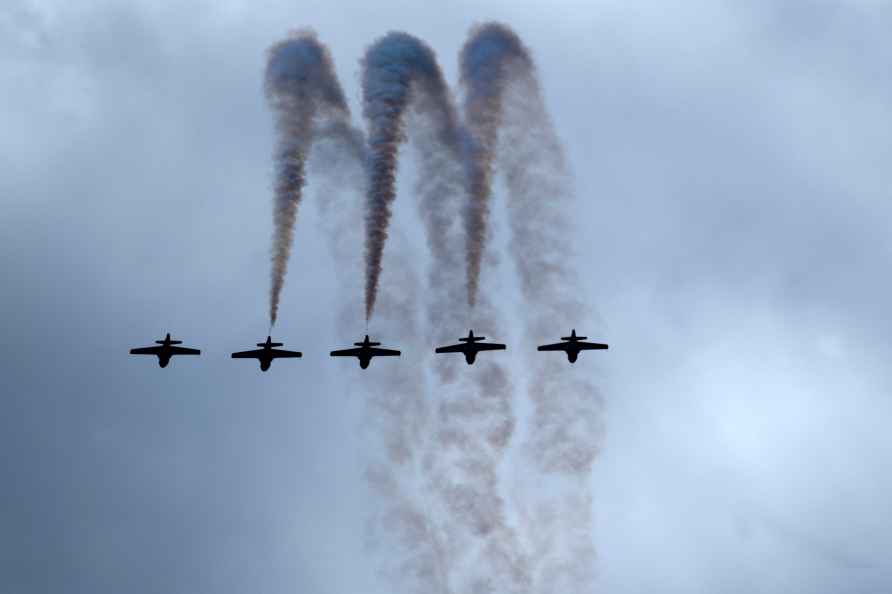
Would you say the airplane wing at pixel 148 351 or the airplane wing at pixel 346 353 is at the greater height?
the airplane wing at pixel 148 351

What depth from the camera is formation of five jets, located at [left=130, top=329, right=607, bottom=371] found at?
300 feet

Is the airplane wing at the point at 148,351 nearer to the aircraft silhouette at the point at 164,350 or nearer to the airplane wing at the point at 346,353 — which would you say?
the aircraft silhouette at the point at 164,350

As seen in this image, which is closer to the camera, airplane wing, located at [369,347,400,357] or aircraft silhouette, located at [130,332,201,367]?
airplane wing, located at [369,347,400,357]

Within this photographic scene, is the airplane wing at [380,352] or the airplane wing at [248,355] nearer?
the airplane wing at [380,352]

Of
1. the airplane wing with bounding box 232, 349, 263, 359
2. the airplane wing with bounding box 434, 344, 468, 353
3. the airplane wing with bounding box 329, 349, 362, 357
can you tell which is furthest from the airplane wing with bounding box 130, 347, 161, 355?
the airplane wing with bounding box 434, 344, 468, 353

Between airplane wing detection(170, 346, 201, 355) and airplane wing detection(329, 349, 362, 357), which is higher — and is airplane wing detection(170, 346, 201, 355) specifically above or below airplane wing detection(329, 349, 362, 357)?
above

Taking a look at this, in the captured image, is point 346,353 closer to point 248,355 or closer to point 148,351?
point 248,355

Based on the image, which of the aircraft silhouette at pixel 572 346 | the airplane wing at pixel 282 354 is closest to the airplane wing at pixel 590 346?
the aircraft silhouette at pixel 572 346

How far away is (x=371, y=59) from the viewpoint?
85.0 metres

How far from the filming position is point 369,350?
91.8 metres

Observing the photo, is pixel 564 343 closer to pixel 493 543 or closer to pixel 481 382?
pixel 481 382

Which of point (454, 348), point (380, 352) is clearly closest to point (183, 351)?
point (380, 352)

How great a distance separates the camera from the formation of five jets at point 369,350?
91.6 metres

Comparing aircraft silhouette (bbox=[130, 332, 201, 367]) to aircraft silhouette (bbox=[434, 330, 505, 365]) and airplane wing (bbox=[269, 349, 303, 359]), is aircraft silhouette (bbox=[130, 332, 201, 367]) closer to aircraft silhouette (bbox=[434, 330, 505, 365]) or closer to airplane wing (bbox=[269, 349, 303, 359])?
airplane wing (bbox=[269, 349, 303, 359])
